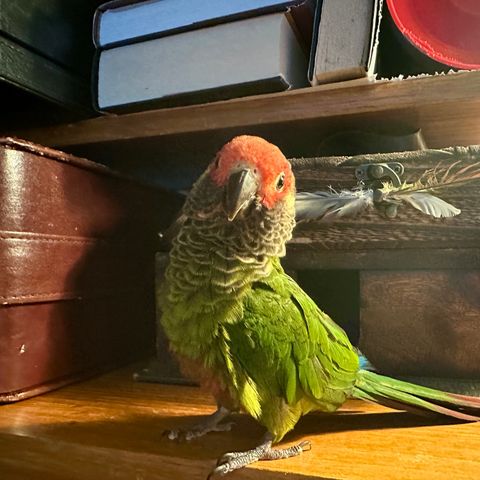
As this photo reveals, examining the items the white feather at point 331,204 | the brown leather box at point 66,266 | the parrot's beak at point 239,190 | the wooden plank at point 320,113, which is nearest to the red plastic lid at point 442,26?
the wooden plank at point 320,113

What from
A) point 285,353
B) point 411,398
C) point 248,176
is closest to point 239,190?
point 248,176

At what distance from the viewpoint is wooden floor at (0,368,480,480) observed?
0.39 m

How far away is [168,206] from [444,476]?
1.84 feet

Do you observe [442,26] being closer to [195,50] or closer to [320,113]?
[320,113]

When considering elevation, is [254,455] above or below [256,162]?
below

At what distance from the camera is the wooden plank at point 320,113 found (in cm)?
55

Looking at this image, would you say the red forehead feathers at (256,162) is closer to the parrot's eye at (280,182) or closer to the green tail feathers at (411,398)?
the parrot's eye at (280,182)

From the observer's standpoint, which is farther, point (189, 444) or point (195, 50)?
point (195, 50)

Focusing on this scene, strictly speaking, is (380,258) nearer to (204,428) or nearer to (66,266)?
(204,428)

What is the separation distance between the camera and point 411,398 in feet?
1.56

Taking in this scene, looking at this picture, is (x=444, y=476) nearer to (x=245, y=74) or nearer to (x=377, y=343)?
(x=377, y=343)

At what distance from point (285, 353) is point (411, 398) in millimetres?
141

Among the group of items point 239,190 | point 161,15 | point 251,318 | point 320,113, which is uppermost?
point 161,15

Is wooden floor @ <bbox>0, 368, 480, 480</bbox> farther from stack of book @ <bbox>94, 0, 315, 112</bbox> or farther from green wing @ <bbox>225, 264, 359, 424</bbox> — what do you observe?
stack of book @ <bbox>94, 0, 315, 112</bbox>
